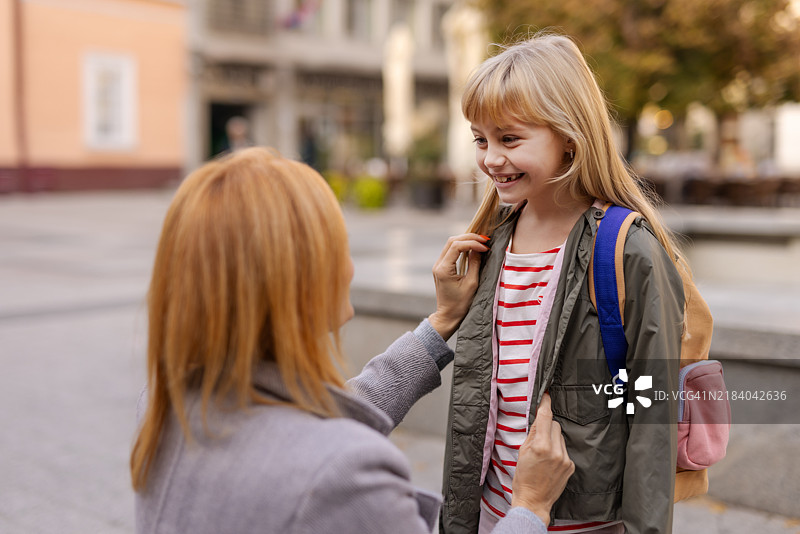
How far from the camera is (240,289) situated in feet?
3.84

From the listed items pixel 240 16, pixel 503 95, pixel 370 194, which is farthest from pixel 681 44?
pixel 240 16

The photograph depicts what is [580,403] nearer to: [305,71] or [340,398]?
[340,398]

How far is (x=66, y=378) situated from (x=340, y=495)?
17.7 feet

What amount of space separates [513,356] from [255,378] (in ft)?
2.63

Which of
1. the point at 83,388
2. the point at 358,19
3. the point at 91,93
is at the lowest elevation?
the point at 83,388

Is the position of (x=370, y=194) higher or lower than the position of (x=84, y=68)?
lower

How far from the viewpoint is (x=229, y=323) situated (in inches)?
47.0

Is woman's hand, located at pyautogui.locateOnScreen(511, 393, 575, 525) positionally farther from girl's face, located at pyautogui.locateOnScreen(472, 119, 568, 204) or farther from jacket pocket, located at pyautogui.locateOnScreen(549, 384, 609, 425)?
girl's face, located at pyautogui.locateOnScreen(472, 119, 568, 204)

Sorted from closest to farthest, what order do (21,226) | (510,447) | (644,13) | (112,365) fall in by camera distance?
(510,447) → (112,365) → (644,13) → (21,226)

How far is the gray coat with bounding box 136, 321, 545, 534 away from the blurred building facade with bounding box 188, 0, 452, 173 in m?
25.4

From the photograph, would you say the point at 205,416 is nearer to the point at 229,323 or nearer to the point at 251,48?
the point at 229,323

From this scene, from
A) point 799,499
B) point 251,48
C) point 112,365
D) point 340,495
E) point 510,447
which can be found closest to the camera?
point 340,495

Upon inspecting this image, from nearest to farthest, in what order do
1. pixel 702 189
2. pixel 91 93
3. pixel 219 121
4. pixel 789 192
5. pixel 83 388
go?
pixel 83 388, pixel 789 192, pixel 702 189, pixel 91 93, pixel 219 121

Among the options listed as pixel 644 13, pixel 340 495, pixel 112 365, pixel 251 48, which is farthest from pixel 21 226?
pixel 340 495
